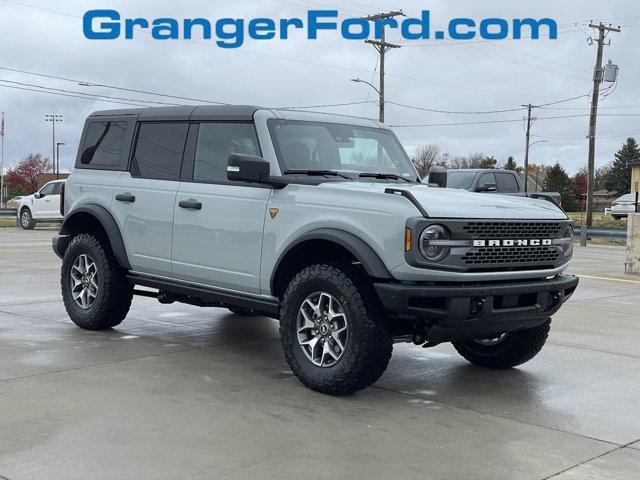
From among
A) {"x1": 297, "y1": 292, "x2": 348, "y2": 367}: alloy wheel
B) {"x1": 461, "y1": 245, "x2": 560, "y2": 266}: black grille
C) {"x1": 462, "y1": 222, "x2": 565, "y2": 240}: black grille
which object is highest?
{"x1": 462, "y1": 222, "x2": 565, "y2": 240}: black grille

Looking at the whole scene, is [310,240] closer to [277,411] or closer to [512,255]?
[277,411]

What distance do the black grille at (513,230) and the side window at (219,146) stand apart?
74.6 inches

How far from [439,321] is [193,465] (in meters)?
1.87

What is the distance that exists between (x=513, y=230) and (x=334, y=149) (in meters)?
1.68

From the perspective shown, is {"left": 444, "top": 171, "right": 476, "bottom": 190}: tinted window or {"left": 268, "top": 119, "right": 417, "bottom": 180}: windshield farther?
{"left": 444, "top": 171, "right": 476, "bottom": 190}: tinted window

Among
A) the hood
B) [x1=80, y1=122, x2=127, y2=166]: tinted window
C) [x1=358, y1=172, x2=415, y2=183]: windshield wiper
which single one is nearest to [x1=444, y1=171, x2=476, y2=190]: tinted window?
[x1=80, y1=122, x2=127, y2=166]: tinted window

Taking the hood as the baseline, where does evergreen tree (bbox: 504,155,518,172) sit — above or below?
above

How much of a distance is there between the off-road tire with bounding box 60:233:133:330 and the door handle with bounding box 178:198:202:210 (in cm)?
124

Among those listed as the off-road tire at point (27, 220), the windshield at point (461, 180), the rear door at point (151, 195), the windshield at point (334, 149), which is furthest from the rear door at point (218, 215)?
the off-road tire at point (27, 220)

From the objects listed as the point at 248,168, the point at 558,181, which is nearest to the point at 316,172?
the point at 248,168

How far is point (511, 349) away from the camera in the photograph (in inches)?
252

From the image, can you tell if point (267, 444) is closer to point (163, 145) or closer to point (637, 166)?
point (163, 145)

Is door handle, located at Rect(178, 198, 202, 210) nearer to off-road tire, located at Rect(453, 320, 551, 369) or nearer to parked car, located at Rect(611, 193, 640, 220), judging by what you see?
off-road tire, located at Rect(453, 320, 551, 369)

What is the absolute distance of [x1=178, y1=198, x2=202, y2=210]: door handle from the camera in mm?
6517
